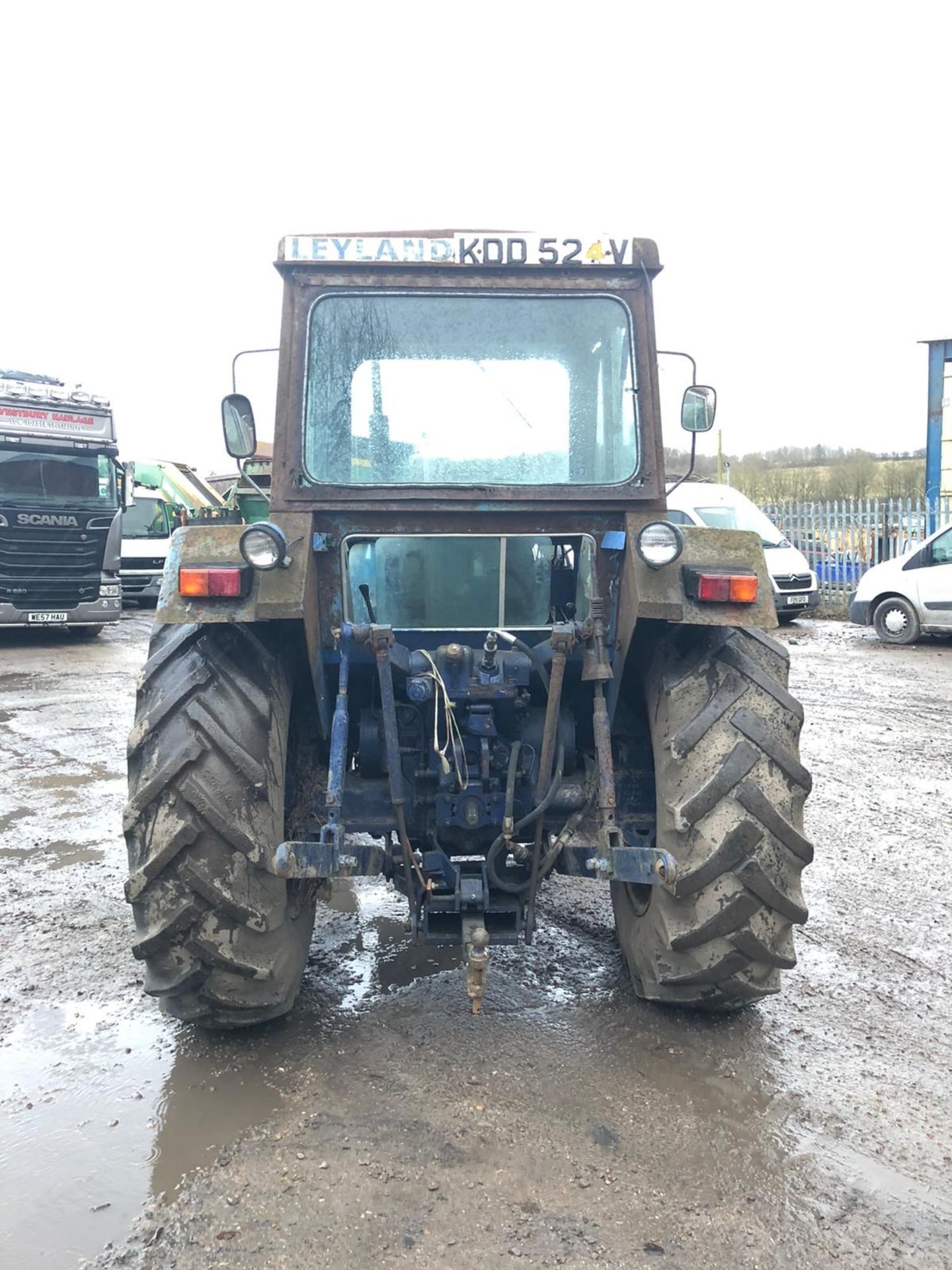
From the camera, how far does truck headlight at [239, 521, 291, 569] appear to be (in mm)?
3074

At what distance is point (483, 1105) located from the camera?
9.84ft

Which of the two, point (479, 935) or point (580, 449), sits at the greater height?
point (580, 449)

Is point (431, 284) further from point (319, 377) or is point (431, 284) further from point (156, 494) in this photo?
point (156, 494)

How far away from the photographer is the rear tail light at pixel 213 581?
3.15 meters

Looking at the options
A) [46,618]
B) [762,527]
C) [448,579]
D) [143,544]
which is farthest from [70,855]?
[143,544]

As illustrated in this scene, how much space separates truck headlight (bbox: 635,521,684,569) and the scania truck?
12619 mm

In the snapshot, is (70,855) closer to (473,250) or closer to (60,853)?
(60,853)

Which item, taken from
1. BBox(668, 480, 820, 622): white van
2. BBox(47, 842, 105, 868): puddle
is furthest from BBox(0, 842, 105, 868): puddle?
BBox(668, 480, 820, 622): white van

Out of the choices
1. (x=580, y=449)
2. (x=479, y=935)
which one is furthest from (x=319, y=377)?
(x=479, y=935)

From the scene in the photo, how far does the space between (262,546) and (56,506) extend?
12252 millimetres

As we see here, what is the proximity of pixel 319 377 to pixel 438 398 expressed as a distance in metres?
0.44

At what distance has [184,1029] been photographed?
3488 mm

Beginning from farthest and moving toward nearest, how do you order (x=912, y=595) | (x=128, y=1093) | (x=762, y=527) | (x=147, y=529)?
(x=147, y=529) < (x=762, y=527) < (x=912, y=595) < (x=128, y=1093)

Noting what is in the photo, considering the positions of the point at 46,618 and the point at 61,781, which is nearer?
the point at 61,781
